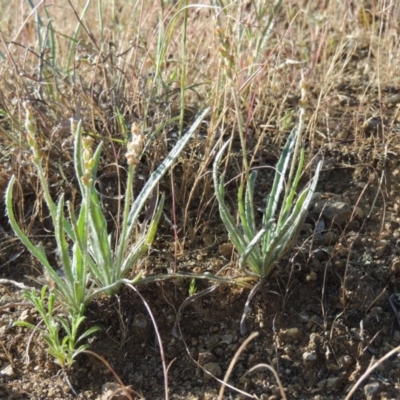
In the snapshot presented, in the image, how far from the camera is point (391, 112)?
2471 millimetres

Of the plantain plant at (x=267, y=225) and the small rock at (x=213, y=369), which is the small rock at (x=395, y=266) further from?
the small rock at (x=213, y=369)

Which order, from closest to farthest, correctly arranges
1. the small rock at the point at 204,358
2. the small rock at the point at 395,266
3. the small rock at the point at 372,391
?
the small rock at the point at 372,391 → the small rock at the point at 204,358 → the small rock at the point at 395,266

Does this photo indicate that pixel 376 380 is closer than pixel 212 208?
Yes

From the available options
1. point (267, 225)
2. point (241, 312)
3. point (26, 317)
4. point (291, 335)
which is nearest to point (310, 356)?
point (291, 335)

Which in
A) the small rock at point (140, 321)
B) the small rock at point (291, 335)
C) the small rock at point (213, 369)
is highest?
the small rock at point (140, 321)

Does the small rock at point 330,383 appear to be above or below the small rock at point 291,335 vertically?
below

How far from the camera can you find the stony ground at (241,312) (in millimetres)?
1838

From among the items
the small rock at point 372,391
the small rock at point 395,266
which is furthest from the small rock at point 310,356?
the small rock at point 395,266

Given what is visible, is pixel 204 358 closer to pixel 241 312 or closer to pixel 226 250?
pixel 241 312

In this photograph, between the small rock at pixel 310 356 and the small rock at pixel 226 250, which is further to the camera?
the small rock at pixel 226 250

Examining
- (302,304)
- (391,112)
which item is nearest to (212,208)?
(302,304)

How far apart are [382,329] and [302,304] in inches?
8.5

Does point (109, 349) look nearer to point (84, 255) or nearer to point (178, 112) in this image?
point (84, 255)

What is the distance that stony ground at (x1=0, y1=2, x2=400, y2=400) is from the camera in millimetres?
1838
